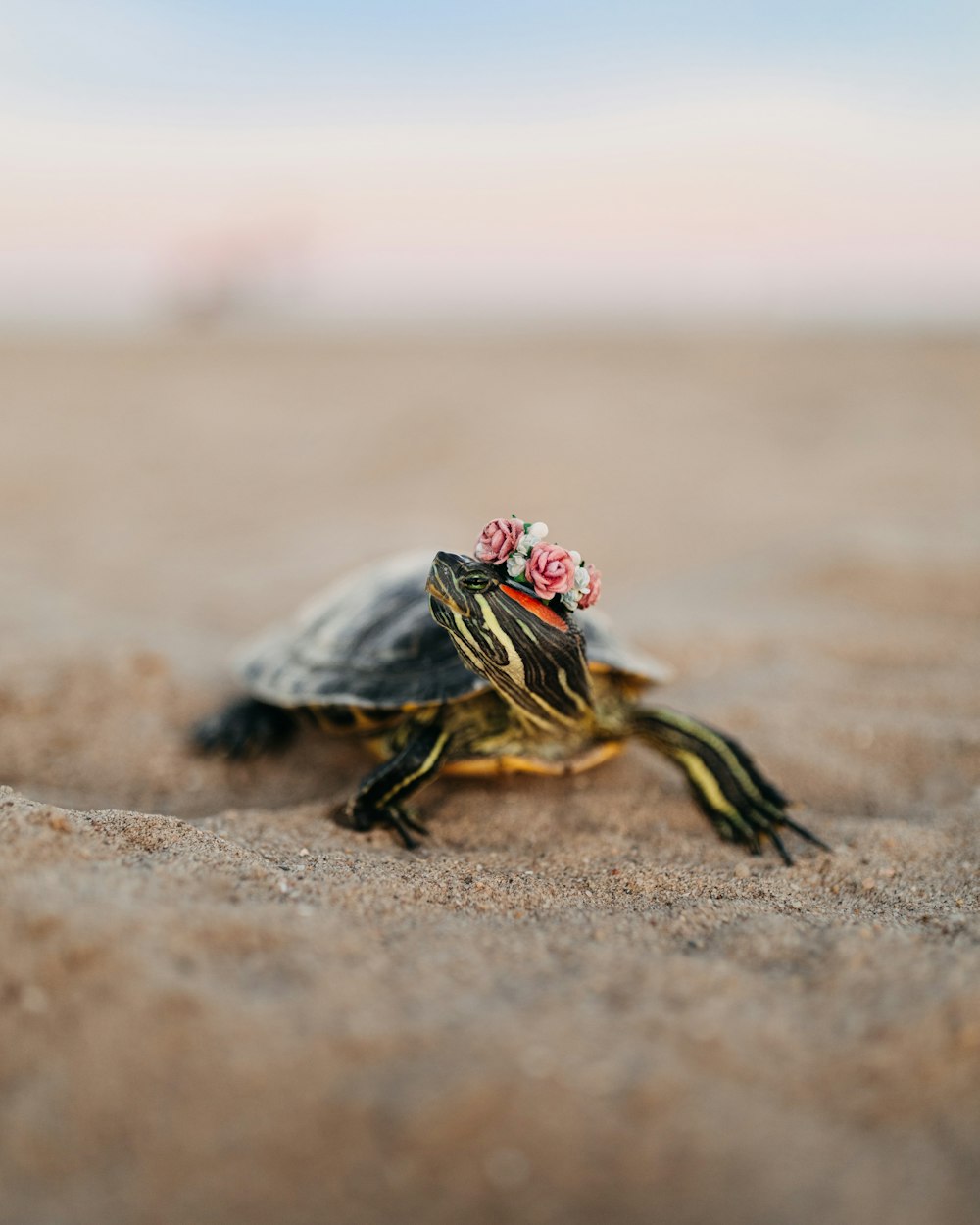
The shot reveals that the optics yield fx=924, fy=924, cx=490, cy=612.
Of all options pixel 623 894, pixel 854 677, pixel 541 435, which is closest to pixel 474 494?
pixel 541 435

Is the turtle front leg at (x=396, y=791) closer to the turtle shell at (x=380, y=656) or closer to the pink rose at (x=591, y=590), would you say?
the turtle shell at (x=380, y=656)

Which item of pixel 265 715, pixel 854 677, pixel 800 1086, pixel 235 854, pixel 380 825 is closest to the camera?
pixel 800 1086

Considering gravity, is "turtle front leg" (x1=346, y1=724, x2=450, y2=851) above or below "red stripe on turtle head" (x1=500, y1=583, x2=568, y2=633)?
below

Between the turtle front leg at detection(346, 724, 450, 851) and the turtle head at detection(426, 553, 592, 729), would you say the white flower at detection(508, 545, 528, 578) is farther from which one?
the turtle front leg at detection(346, 724, 450, 851)

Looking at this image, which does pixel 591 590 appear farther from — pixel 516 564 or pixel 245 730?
pixel 245 730

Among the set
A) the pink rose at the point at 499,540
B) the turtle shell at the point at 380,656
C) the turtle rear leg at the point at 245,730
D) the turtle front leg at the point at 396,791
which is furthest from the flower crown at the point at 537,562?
the turtle rear leg at the point at 245,730

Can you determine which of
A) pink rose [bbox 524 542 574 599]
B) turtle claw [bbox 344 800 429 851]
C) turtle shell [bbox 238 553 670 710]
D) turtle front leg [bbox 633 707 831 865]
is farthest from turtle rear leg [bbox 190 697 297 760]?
Result: pink rose [bbox 524 542 574 599]

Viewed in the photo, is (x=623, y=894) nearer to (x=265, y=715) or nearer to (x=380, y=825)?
(x=380, y=825)
